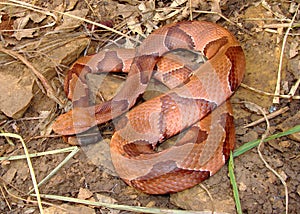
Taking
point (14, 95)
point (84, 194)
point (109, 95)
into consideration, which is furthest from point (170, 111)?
point (14, 95)

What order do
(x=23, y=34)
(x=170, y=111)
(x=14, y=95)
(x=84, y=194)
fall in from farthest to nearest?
(x=23, y=34)
(x=14, y=95)
(x=170, y=111)
(x=84, y=194)

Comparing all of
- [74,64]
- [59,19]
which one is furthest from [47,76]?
[59,19]

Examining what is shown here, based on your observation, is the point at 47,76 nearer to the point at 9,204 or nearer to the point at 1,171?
the point at 1,171

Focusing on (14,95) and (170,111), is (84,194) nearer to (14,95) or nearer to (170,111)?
(170,111)

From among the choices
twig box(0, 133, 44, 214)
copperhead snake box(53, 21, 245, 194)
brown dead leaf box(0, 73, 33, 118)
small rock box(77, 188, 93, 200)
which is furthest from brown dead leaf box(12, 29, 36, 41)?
small rock box(77, 188, 93, 200)

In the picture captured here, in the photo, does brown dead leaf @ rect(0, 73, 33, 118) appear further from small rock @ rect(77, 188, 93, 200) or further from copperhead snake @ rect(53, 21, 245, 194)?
small rock @ rect(77, 188, 93, 200)
